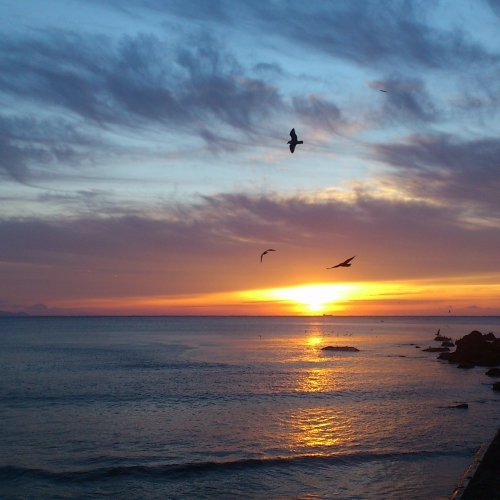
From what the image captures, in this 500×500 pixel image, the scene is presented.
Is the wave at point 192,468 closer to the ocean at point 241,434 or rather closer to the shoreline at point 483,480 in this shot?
the ocean at point 241,434

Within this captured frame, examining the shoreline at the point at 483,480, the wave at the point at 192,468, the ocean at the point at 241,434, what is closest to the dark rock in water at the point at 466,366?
the ocean at the point at 241,434

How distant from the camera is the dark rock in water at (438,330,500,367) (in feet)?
223

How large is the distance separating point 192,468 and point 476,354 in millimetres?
57233

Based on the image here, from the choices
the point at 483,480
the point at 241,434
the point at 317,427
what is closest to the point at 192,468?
the point at 241,434

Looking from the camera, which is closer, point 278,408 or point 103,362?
point 278,408

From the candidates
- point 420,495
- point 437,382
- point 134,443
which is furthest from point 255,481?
point 437,382

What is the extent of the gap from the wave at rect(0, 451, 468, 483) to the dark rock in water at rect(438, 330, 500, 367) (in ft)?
148

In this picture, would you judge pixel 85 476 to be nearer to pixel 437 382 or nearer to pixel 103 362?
pixel 437 382

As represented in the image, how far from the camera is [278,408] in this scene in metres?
40.6

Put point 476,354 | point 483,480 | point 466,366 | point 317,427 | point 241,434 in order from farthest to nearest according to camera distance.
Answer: point 476,354
point 466,366
point 317,427
point 241,434
point 483,480

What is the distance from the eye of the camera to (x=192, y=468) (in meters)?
26.0

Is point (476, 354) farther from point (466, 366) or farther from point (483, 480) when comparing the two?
point (483, 480)

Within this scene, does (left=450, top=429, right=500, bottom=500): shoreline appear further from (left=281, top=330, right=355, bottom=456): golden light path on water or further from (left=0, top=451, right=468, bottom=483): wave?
(left=281, top=330, right=355, bottom=456): golden light path on water

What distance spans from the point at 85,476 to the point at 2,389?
30330mm
